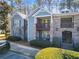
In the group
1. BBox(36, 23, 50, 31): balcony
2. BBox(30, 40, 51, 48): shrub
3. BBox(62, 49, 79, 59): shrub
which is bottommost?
BBox(30, 40, 51, 48): shrub

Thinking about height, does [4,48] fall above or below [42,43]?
above

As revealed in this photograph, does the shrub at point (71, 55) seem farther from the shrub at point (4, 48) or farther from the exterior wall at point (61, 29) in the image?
the exterior wall at point (61, 29)

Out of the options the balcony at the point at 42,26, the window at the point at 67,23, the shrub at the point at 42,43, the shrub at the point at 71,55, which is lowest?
the shrub at the point at 42,43

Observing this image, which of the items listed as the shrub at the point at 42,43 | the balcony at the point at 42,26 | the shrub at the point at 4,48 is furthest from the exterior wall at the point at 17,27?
the shrub at the point at 4,48

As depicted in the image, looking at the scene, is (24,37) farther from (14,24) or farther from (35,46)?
(35,46)

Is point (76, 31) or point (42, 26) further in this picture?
point (42, 26)

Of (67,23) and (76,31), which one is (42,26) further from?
(76,31)

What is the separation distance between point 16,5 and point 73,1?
1631 cm

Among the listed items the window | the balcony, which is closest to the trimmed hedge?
the window

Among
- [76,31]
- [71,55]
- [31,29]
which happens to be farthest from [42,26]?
[71,55]

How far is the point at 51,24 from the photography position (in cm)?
2502

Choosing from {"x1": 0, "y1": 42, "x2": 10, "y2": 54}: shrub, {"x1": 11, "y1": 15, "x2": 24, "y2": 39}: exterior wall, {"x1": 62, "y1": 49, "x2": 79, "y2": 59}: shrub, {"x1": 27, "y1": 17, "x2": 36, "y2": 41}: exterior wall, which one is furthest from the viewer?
{"x1": 11, "y1": 15, "x2": 24, "y2": 39}: exterior wall

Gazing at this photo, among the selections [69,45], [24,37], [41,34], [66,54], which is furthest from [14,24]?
[66,54]

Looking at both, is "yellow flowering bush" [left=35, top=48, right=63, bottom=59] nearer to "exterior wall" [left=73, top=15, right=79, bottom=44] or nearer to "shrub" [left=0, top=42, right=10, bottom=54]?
"shrub" [left=0, top=42, right=10, bottom=54]
